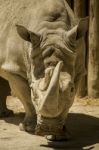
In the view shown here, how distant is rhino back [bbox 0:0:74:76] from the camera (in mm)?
5551

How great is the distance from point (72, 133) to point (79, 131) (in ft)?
0.53

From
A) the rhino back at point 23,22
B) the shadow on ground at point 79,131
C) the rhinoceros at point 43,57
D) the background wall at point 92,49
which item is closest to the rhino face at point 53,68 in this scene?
the rhinoceros at point 43,57

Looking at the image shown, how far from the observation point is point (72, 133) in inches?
228

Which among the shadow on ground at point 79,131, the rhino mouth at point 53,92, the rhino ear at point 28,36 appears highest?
the rhino ear at point 28,36

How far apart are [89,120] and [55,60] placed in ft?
5.58

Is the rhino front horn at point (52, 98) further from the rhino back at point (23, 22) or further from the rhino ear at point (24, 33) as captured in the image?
the rhino back at point (23, 22)

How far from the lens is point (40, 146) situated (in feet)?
17.1

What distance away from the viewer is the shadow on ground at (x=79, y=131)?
5.23m

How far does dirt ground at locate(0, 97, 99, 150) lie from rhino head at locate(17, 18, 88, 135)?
42 cm

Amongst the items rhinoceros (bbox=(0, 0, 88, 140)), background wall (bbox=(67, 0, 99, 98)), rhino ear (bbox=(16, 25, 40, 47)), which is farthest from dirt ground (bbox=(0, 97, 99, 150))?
rhino ear (bbox=(16, 25, 40, 47))

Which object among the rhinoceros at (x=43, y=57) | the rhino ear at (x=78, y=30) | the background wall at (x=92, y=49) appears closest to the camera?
the rhinoceros at (x=43, y=57)

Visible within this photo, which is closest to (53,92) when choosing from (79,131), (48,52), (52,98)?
(52,98)

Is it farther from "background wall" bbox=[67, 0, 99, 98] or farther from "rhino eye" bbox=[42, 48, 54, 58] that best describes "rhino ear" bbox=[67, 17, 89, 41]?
"background wall" bbox=[67, 0, 99, 98]

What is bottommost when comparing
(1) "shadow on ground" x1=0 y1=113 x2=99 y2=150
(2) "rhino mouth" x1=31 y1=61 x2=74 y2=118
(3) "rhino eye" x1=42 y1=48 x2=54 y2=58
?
(1) "shadow on ground" x1=0 y1=113 x2=99 y2=150
